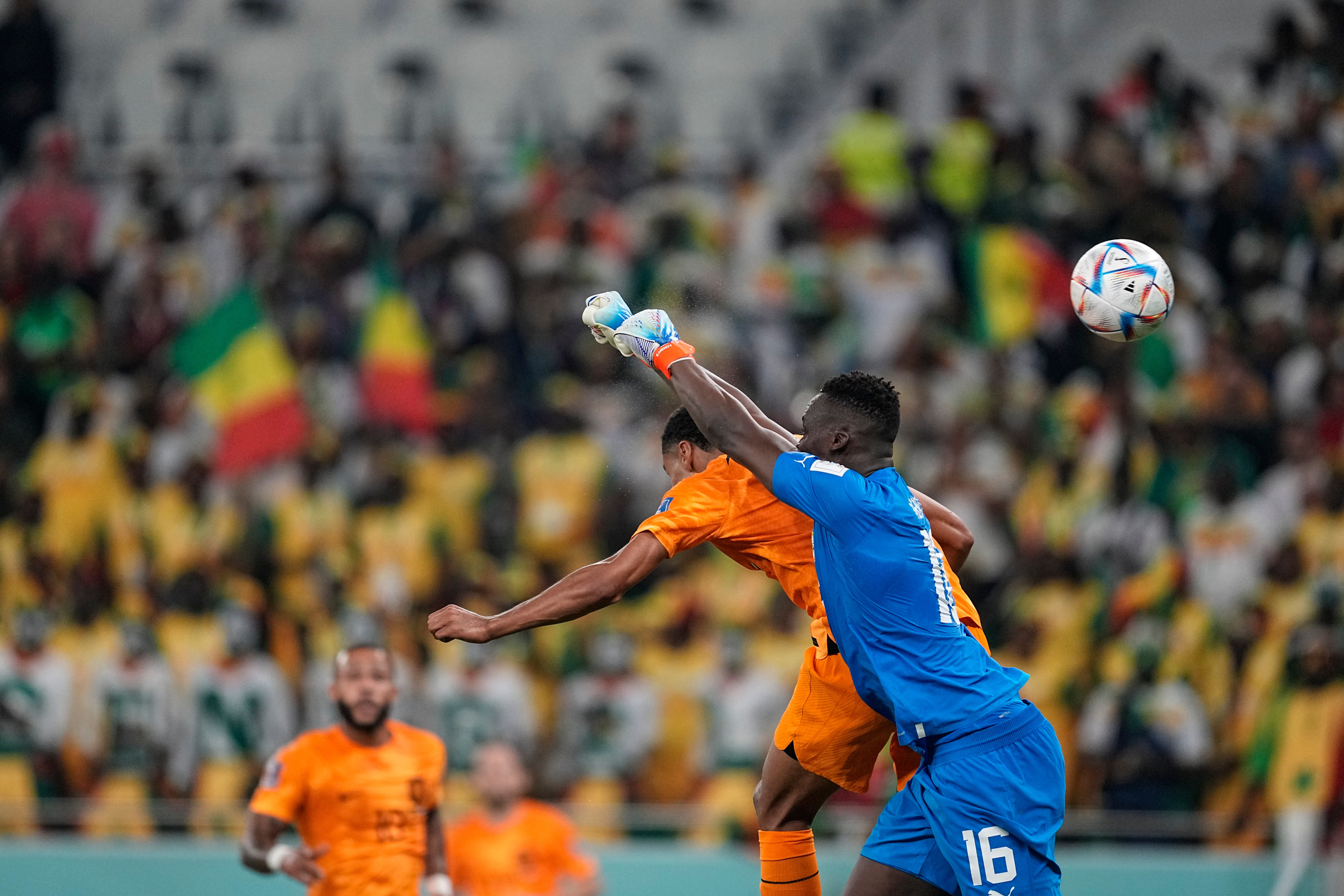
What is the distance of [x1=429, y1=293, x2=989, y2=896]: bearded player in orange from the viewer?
19.6 ft

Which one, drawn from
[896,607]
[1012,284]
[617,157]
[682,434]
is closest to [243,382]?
[617,157]

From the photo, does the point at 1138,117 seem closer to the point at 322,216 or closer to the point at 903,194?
the point at 903,194

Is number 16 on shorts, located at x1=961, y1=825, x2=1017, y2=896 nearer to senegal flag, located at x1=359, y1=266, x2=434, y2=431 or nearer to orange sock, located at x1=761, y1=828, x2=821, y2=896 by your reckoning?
orange sock, located at x1=761, y1=828, x2=821, y2=896

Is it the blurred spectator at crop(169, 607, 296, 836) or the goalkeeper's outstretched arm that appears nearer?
the goalkeeper's outstretched arm

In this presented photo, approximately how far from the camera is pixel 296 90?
16.1 metres

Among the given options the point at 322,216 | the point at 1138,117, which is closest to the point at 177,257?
the point at 322,216

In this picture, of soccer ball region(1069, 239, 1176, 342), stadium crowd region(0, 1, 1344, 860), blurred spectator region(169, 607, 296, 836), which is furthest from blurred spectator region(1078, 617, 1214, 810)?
blurred spectator region(169, 607, 296, 836)

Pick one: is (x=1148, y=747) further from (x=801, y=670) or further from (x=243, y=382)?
(x=243, y=382)

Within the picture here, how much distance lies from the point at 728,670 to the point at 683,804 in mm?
839

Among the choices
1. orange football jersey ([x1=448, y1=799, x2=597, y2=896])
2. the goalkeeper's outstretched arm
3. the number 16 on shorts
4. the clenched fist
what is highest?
the goalkeeper's outstretched arm

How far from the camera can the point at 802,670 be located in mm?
6281

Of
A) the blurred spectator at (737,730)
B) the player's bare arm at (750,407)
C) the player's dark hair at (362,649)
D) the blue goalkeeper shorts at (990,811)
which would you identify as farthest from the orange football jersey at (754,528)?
the blurred spectator at (737,730)

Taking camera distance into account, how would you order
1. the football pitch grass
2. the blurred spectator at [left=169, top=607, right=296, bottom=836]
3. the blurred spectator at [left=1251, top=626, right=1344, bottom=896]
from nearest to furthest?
the football pitch grass, the blurred spectator at [left=1251, top=626, right=1344, bottom=896], the blurred spectator at [left=169, top=607, right=296, bottom=836]

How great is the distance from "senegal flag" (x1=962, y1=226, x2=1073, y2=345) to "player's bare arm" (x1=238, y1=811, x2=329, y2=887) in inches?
294
